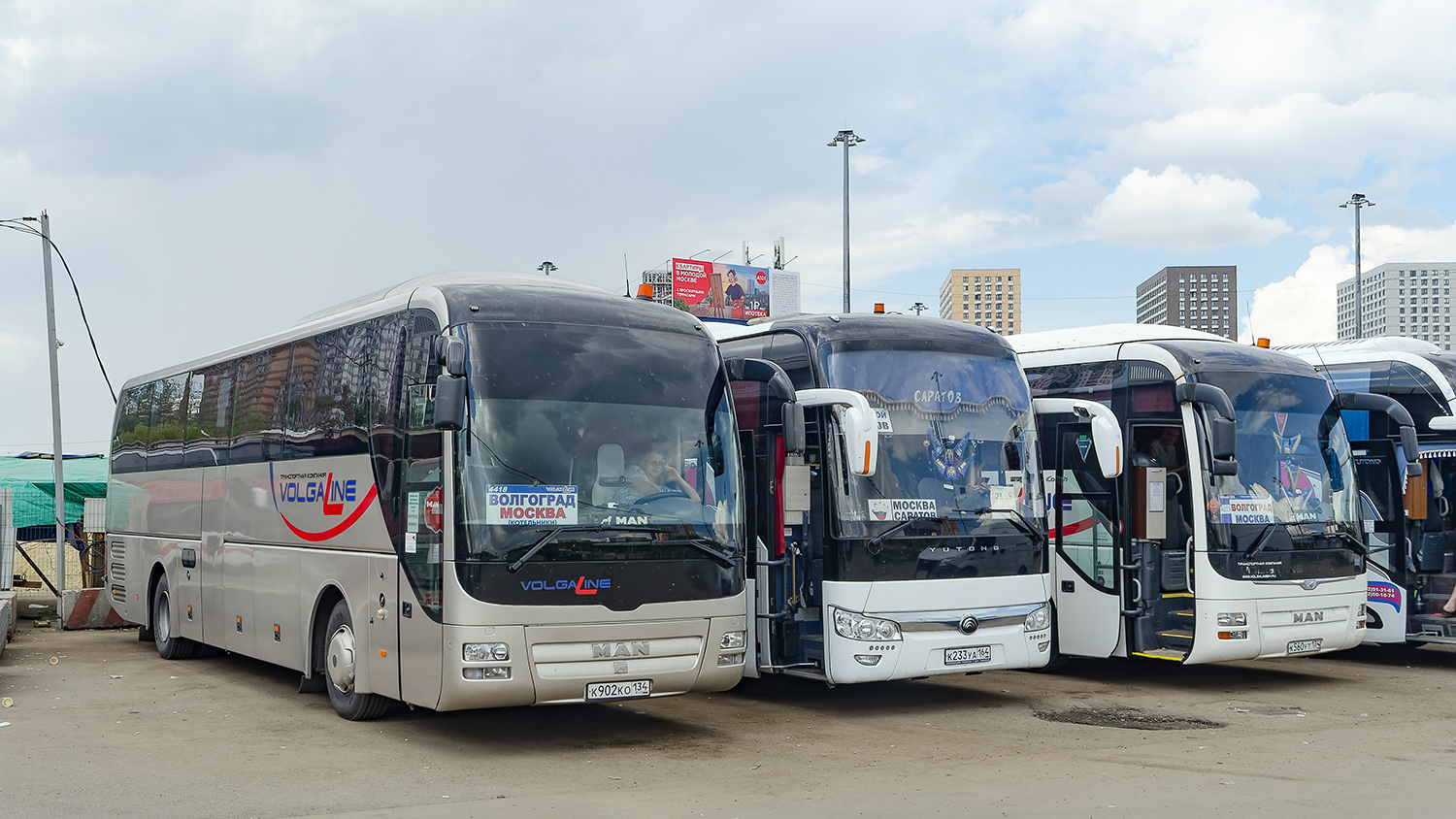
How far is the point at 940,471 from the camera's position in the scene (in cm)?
1149

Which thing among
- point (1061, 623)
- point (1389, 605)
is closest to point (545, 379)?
point (1061, 623)

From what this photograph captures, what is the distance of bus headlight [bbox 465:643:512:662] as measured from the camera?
9211mm

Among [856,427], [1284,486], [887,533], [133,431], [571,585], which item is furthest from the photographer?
[133,431]

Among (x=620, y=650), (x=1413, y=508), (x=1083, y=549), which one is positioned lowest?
(x=620, y=650)

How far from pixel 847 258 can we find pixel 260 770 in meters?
31.3

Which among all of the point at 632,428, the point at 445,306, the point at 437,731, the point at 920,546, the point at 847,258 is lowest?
the point at 437,731

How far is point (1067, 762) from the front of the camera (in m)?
9.38

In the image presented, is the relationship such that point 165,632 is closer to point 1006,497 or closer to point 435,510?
point 435,510

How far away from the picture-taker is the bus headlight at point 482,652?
9.21 metres

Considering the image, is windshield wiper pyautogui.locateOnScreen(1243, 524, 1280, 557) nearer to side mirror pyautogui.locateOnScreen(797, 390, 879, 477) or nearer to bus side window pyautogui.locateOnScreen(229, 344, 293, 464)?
side mirror pyautogui.locateOnScreen(797, 390, 879, 477)

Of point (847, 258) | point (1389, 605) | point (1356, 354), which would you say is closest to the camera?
point (1389, 605)

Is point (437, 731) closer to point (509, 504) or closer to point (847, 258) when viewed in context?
point (509, 504)

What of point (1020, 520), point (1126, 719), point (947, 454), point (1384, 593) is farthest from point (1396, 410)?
point (947, 454)

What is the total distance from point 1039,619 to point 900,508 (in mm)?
1732
